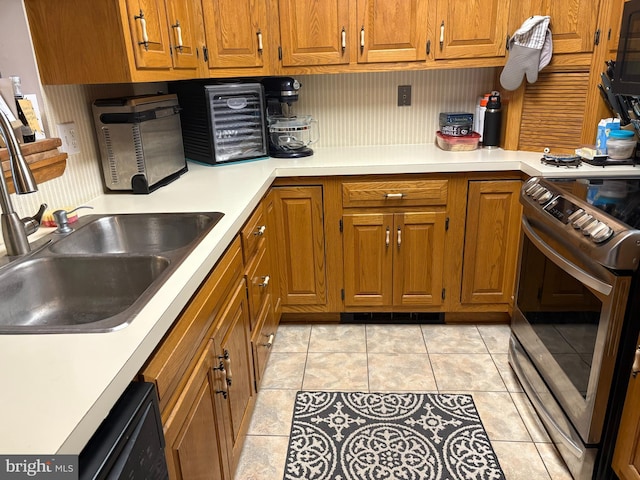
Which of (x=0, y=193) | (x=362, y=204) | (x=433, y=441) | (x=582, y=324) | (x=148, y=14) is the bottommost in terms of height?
(x=433, y=441)

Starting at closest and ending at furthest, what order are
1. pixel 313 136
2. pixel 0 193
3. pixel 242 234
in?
pixel 0 193
pixel 242 234
pixel 313 136

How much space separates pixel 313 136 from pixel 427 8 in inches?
36.5

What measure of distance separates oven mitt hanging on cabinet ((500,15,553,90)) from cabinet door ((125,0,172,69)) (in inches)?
61.6

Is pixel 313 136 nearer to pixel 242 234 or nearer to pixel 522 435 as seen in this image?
pixel 242 234

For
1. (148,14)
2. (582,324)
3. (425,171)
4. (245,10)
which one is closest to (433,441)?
(582,324)

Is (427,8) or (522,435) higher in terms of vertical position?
(427,8)

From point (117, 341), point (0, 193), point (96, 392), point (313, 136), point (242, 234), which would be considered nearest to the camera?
point (96, 392)

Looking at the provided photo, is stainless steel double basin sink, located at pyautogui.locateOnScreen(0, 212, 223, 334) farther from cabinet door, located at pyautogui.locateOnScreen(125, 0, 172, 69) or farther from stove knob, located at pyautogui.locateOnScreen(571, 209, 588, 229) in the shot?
stove knob, located at pyautogui.locateOnScreen(571, 209, 588, 229)

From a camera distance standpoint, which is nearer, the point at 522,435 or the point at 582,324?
the point at 582,324

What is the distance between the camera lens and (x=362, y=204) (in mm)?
2385

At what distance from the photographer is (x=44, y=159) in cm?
154

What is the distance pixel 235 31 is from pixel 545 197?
63.7 inches

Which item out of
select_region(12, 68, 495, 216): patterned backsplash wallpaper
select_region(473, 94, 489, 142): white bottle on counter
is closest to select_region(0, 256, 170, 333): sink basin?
select_region(12, 68, 495, 216): patterned backsplash wallpaper

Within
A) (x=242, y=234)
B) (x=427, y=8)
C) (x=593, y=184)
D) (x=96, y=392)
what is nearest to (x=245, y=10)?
(x=427, y=8)
